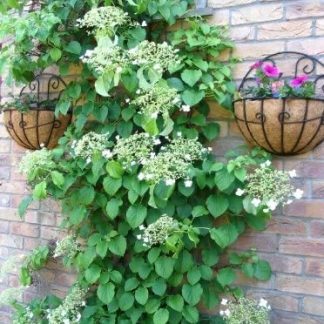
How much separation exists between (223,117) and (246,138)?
164mm

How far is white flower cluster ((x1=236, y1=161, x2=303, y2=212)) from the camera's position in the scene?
1.74 meters

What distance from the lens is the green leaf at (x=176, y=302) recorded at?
1.89 metres

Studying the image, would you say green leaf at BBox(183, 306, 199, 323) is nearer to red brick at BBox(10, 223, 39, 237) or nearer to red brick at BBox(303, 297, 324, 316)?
red brick at BBox(303, 297, 324, 316)

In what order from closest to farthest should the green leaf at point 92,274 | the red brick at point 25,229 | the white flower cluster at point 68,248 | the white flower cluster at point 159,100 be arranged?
→ the white flower cluster at point 159,100
the green leaf at point 92,274
the white flower cluster at point 68,248
the red brick at point 25,229

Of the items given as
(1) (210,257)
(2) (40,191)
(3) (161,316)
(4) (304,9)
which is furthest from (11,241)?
(4) (304,9)

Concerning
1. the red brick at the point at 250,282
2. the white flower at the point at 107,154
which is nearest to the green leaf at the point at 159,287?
the red brick at the point at 250,282

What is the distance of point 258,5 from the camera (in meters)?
1.95

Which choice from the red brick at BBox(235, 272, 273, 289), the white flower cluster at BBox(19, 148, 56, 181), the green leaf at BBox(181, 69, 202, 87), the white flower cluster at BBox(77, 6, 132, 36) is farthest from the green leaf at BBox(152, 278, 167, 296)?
the white flower cluster at BBox(77, 6, 132, 36)

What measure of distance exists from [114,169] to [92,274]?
47 cm

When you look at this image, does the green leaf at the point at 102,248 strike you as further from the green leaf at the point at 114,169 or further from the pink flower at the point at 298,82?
the pink flower at the point at 298,82

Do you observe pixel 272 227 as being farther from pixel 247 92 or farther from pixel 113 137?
pixel 113 137

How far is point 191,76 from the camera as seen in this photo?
1903mm

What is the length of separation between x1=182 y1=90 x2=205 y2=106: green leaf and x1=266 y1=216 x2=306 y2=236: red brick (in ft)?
1.79

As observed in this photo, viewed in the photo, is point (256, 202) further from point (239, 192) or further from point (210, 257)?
point (210, 257)
